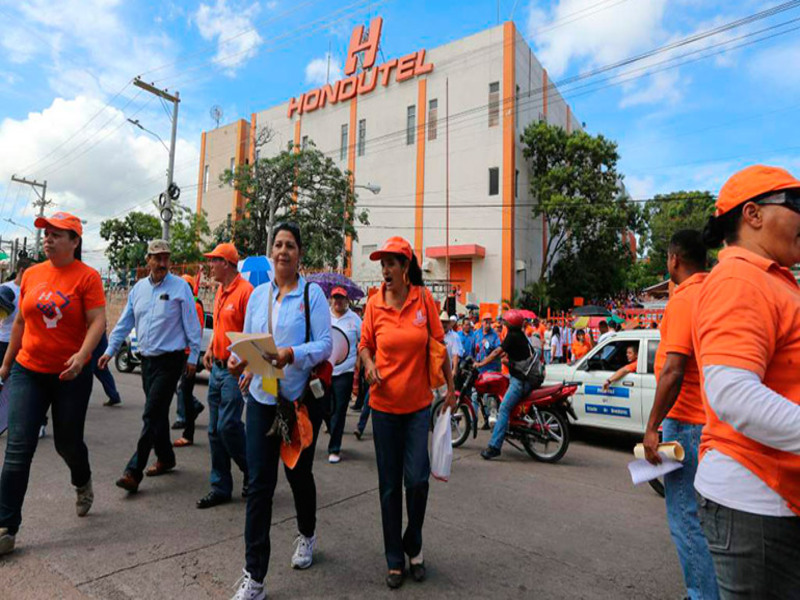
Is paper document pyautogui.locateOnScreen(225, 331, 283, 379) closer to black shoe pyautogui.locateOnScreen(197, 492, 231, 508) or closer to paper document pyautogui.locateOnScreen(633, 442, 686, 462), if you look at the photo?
paper document pyautogui.locateOnScreen(633, 442, 686, 462)

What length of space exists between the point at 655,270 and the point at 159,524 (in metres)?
50.2

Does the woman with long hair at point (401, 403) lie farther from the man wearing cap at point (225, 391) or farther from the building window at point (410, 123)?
the building window at point (410, 123)

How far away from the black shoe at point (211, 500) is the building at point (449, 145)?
22.8m

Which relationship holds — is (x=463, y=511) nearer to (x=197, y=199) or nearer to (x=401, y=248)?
(x=401, y=248)

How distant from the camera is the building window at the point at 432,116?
97.0 ft

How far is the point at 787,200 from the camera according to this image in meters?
1.53

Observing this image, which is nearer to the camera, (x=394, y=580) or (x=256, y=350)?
(x=256, y=350)

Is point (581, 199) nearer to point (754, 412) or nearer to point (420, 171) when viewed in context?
point (420, 171)

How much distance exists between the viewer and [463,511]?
4379 mm

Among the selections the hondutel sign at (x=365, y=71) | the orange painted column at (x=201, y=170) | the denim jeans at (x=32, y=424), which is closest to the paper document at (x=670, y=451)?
the denim jeans at (x=32, y=424)

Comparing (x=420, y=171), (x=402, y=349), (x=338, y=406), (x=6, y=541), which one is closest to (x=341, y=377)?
(x=338, y=406)

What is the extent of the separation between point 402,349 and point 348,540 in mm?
1523

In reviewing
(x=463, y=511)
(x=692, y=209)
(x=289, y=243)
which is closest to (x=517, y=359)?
(x=463, y=511)

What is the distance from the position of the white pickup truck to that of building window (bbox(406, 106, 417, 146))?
82.7 feet
